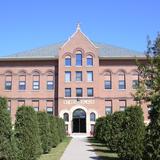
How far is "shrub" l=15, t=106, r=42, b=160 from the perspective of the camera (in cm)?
1838

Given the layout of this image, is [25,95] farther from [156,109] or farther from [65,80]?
[156,109]

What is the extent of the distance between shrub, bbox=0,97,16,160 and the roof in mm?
51404

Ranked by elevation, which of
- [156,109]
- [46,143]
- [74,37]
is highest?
[74,37]

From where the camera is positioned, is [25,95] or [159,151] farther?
[25,95]

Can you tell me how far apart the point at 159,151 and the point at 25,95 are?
54024 mm

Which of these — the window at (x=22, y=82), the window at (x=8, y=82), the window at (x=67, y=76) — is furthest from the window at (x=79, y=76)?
the window at (x=8, y=82)

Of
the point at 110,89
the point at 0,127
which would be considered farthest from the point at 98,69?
the point at 0,127

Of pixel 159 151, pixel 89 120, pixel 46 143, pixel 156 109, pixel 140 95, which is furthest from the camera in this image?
pixel 89 120

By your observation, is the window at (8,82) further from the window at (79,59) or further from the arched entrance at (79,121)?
the arched entrance at (79,121)

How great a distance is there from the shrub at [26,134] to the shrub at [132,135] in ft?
13.8

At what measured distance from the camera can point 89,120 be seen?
6450 centimetres

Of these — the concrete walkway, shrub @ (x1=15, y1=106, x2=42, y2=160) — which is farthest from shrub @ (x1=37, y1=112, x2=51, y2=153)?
shrub @ (x1=15, y1=106, x2=42, y2=160)

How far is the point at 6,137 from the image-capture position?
1502 centimetres

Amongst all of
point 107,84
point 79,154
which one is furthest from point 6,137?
point 107,84
